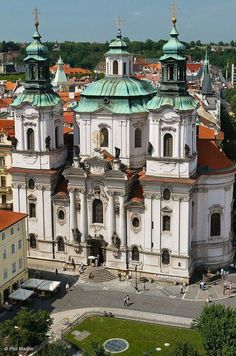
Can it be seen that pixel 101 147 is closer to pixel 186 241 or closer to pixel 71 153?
pixel 71 153

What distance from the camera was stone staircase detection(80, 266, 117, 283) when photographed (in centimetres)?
6172

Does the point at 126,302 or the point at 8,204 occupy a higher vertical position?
the point at 8,204

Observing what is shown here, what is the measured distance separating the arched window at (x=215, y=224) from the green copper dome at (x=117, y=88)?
1483cm

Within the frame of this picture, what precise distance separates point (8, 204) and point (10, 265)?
2426 cm

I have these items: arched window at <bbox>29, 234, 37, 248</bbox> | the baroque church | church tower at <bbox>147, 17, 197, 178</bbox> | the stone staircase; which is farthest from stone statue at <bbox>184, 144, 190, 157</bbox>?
arched window at <bbox>29, 234, 37, 248</bbox>

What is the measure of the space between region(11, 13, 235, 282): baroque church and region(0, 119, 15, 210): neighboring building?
1247 centimetres

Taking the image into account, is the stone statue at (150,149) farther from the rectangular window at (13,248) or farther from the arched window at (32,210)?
the rectangular window at (13,248)

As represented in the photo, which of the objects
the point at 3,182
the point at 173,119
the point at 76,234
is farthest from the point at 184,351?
the point at 3,182

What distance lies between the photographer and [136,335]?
4994 centimetres

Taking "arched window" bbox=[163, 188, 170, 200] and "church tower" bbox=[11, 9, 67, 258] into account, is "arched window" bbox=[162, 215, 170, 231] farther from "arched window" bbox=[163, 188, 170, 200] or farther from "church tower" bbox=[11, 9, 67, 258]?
"church tower" bbox=[11, 9, 67, 258]

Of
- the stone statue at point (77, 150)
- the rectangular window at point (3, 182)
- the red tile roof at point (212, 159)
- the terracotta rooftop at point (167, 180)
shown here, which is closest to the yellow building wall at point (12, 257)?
the stone statue at point (77, 150)

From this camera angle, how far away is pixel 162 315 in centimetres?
5375

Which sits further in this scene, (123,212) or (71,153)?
(71,153)

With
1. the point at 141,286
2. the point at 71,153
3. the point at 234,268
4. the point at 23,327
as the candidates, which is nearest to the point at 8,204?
the point at 71,153
